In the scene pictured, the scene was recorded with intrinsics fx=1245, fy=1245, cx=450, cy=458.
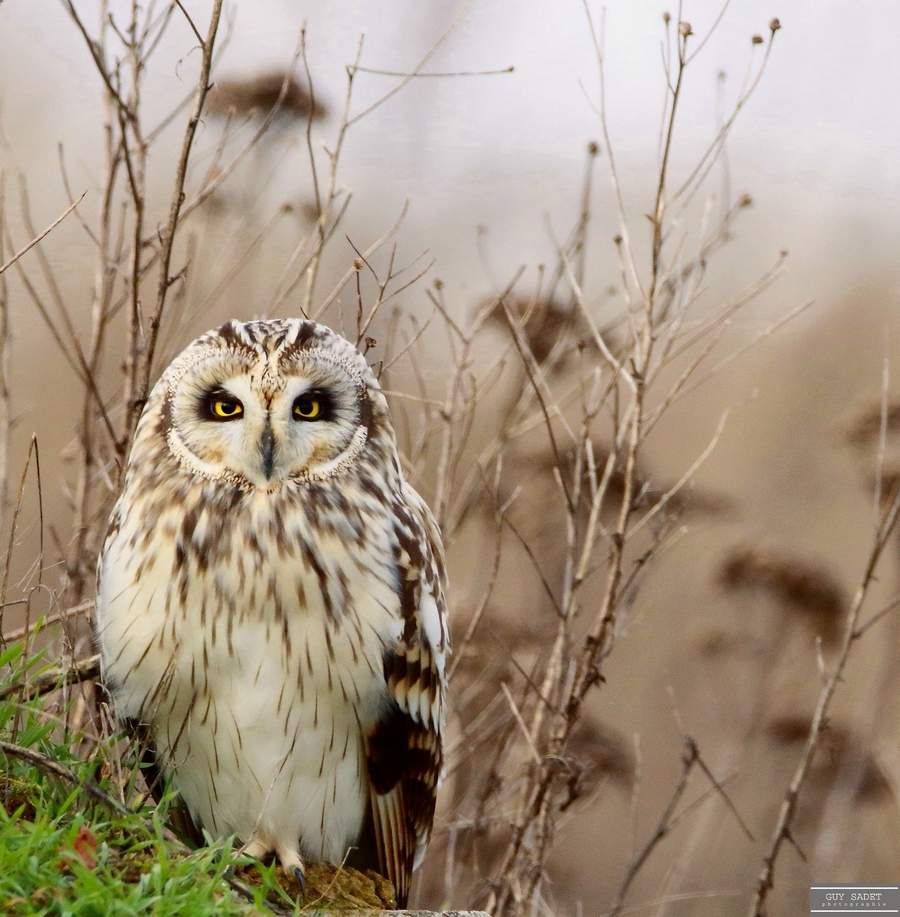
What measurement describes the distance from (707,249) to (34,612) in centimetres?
180

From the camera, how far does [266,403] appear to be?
6.56 feet

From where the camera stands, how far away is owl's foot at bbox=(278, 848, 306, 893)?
2174 mm

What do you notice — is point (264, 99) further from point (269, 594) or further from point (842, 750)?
point (842, 750)

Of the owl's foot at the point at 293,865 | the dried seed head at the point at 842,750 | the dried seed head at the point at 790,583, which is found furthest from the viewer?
the dried seed head at the point at 842,750

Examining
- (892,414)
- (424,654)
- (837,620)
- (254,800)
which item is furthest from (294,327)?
(837,620)

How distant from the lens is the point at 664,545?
2928 millimetres

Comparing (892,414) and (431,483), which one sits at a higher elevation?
(892,414)

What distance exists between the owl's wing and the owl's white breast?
4cm

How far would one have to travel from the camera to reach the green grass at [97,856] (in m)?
1.69

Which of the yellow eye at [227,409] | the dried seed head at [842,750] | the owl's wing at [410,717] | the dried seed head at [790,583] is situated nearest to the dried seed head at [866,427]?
the dried seed head at [790,583]

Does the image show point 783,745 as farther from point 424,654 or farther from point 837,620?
point 424,654

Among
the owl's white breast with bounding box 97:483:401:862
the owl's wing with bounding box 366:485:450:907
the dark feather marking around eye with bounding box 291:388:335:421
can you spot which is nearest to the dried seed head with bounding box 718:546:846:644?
the owl's wing with bounding box 366:485:450:907

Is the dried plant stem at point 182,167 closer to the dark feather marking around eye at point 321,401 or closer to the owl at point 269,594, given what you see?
the owl at point 269,594

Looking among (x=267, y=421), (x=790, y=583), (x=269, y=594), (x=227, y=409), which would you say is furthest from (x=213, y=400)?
(x=790, y=583)
